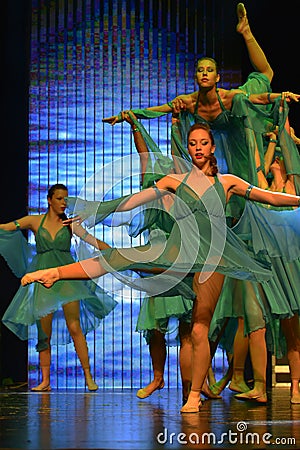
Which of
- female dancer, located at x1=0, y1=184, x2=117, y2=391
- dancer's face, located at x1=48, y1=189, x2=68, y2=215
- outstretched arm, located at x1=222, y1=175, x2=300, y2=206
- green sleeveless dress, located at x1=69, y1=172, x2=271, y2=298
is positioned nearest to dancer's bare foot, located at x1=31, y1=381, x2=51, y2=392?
female dancer, located at x1=0, y1=184, x2=117, y2=391

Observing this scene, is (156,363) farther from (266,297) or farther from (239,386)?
(266,297)

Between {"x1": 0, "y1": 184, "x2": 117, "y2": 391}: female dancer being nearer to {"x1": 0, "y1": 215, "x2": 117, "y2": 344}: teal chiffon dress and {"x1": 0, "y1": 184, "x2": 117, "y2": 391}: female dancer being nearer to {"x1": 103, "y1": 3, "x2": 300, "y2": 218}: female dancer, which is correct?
{"x1": 0, "y1": 215, "x2": 117, "y2": 344}: teal chiffon dress

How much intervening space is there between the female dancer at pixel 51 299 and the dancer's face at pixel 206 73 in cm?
150

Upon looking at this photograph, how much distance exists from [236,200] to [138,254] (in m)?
0.83

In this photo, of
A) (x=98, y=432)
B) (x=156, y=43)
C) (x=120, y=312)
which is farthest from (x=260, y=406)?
(x=156, y=43)

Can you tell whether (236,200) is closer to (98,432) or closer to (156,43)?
(98,432)

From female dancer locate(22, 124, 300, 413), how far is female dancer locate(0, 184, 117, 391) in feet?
6.13

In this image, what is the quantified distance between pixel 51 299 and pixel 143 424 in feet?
8.14

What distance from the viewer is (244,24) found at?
5.57m

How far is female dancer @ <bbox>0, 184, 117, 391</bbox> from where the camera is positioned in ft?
19.2

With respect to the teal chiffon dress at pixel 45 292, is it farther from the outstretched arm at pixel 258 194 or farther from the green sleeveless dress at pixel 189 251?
the outstretched arm at pixel 258 194

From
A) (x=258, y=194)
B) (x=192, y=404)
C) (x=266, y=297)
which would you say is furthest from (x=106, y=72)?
(x=192, y=404)

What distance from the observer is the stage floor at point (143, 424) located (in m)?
2.89

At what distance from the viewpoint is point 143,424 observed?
346 cm
